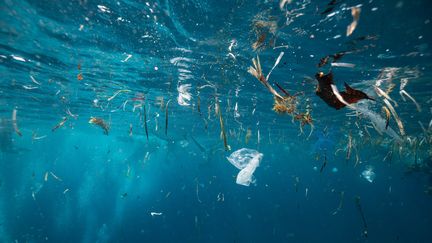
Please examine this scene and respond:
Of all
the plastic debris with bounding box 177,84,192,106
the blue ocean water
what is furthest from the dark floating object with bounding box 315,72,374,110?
the plastic debris with bounding box 177,84,192,106

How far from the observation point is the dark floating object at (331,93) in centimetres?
249

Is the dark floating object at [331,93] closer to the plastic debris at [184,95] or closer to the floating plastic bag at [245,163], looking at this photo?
the floating plastic bag at [245,163]

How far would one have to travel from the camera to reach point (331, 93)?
2.72 meters

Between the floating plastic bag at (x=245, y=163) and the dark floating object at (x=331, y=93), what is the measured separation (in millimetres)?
2540

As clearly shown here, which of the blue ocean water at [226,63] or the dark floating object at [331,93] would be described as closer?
the dark floating object at [331,93]

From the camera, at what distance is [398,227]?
49312mm

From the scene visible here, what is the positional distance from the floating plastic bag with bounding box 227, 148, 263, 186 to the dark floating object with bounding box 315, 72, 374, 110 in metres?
2.54

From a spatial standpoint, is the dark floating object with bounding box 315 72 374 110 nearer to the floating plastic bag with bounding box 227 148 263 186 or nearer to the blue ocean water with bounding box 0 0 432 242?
the blue ocean water with bounding box 0 0 432 242

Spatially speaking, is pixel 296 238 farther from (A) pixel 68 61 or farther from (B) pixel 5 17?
(B) pixel 5 17

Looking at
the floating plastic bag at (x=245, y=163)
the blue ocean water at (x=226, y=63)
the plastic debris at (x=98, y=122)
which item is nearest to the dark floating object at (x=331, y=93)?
the blue ocean water at (x=226, y=63)

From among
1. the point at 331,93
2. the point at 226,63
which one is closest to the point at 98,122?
the point at 331,93

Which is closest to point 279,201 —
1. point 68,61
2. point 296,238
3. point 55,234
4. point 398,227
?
point 296,238

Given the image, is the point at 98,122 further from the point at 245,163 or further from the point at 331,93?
the point at 331,93

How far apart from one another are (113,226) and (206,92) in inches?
1338
